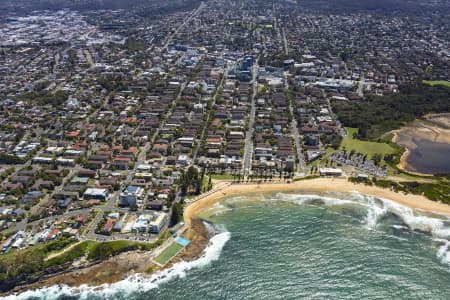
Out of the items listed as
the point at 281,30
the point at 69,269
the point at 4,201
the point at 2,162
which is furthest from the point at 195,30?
the point at 69,269

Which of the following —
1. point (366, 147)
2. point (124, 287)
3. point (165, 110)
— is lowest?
point (124, 287)

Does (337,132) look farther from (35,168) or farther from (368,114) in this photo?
(35,168)

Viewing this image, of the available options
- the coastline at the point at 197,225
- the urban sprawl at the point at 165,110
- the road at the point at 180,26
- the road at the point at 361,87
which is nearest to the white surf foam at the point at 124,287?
the coastline at the point at 197,225

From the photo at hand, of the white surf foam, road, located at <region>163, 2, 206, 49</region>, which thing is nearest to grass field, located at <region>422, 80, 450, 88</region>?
road, located at <region>163, 2, 206, 49</region>

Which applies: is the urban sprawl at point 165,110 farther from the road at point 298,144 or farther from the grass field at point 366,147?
the grass field at point 366,147

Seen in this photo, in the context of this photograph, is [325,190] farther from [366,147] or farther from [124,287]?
[124,287]

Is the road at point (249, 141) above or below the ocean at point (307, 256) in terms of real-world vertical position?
above

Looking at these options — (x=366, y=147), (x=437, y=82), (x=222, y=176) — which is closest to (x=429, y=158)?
(x=366, y=147)
